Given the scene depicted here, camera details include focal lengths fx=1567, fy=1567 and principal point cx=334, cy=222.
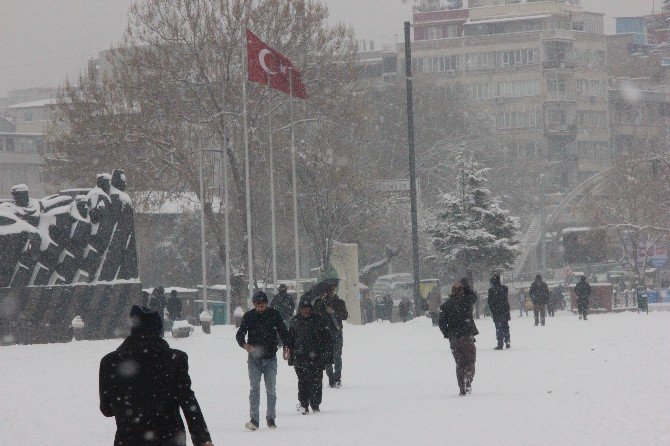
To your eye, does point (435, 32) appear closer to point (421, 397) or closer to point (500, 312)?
point (500, 312)

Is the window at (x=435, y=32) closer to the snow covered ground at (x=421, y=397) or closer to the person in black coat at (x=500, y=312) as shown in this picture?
the snow covered ground at (x=421, y=397)

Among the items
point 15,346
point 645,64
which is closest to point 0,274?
point 15,346

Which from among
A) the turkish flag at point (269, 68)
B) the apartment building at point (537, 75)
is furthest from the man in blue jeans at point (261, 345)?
the apartment building at point (537, 75)

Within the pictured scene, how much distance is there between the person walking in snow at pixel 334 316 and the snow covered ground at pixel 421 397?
0.30m

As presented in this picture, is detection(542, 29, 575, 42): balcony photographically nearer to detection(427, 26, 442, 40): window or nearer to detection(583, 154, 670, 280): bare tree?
detection(427, 26, 442, 40): window

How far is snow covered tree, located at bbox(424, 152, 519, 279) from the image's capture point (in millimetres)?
59094

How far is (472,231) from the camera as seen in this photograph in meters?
59.1

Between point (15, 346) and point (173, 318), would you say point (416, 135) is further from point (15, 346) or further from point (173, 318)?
point (15, 346)

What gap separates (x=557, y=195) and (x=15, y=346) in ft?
259

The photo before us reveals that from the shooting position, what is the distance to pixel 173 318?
4522 centimetres

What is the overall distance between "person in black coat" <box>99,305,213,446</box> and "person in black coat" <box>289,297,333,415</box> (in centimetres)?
953

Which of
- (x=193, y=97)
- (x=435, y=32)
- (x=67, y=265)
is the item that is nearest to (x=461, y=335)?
(x=67, y=265)

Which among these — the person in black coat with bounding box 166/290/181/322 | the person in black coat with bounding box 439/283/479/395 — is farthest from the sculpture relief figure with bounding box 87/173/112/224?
the person in black coat with bounding box 439/283/479/395

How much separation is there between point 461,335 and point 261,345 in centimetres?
417
